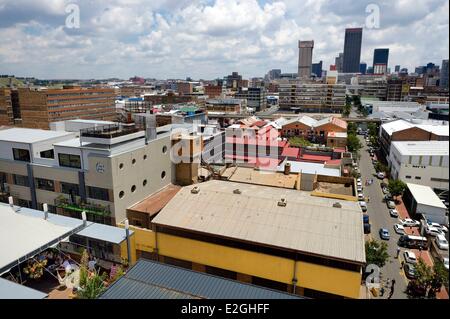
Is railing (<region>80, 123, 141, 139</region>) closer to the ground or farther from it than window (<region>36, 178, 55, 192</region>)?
farther from it

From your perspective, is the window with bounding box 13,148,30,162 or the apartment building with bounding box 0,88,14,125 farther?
the apartment building with bounding box 0,88,14,125

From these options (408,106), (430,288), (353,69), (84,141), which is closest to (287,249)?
(430,288)

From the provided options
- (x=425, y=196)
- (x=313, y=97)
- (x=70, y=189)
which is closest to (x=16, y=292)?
(x=70, y=189)

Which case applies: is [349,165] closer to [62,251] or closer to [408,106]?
[62,251]

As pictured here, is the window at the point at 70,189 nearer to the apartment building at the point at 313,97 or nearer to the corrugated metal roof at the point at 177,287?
the corrugated metal roof at the point at 177,287

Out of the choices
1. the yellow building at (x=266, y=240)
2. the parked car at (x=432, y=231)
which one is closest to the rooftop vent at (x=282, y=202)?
the yellow building at (x=266, y=240)

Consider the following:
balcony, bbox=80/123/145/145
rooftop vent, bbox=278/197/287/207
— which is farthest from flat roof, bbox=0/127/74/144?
rooftop vent, bbox=278/197/287/207

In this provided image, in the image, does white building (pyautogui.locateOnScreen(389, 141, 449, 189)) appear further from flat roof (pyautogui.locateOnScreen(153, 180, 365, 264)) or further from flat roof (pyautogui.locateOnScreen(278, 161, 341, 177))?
flat roof (pyautogui.locateOnScreen(153, 180, 365, 264))
